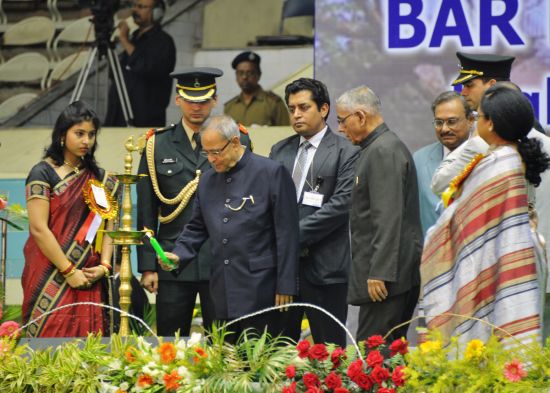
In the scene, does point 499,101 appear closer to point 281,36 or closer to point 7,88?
point 281,36

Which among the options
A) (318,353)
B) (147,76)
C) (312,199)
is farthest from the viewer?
(147,76)

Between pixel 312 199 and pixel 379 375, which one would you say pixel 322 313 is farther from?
pixel 379 375

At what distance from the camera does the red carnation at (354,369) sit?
4.34 metres

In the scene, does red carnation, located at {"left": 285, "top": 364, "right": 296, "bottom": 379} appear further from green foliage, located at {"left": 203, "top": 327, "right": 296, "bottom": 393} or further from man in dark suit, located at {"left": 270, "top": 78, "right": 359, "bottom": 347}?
man in dark suit, located at {"left": 270, "top": 78, "right": 359, "bottom": 347}

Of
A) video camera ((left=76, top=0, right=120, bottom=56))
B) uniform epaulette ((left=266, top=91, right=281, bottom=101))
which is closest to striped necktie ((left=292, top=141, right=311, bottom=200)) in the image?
uniform epaulette ((left=266, top=91, right=281, bottom=101))

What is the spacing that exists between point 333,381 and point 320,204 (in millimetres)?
1912

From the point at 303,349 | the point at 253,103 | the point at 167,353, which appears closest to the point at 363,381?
the point at 303,349

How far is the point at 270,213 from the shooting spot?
5.69 m

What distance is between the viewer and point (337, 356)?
4484 mm

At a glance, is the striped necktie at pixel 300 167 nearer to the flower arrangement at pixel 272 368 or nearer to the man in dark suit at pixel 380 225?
the man in dark suit at pixel 380 225

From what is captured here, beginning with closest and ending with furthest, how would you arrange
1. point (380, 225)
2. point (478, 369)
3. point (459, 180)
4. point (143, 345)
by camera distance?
point (478, 369) → point (143, 345) → point (459, 180) → point (380, 225)

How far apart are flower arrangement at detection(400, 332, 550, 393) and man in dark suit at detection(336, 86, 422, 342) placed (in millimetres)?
1211

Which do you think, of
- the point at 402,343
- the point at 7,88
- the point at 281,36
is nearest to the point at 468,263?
the point at 402,343

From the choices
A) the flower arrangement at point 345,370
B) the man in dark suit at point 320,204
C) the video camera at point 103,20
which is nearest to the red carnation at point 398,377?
the flower arrangement at point 345,370
